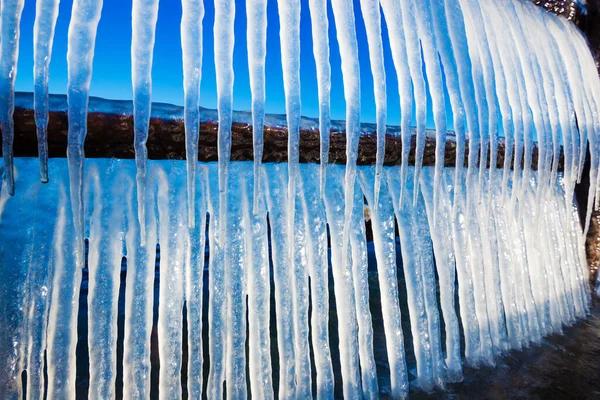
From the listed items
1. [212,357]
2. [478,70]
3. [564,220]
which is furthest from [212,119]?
[564,220]

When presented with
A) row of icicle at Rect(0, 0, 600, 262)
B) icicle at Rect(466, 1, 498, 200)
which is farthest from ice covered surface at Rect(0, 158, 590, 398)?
icicle at Rect(466, 1, 498, 200)

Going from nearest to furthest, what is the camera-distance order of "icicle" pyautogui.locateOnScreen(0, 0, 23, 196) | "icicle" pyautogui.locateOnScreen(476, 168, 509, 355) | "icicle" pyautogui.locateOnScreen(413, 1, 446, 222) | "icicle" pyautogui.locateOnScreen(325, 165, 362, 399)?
"icicle" pyautogui.locateOnScreen(0, 0, 23, 196) < "icicle" pyautogui.locateOnScreen(325, 165, 362, 399) < "icicle" pyautogui.locateOnScreen(413, 1, 446, 222) < "icicle" pyautogui.locateOnScreen(476, 168, 509, 355)

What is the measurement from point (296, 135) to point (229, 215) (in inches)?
21.8

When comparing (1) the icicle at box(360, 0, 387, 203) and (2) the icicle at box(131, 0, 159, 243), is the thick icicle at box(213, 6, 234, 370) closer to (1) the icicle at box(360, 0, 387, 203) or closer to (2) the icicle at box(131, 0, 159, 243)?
(2) the icicle at box(131, 0, 159, 243)

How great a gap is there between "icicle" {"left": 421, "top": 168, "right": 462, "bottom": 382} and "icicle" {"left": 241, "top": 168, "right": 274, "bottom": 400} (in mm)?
1218

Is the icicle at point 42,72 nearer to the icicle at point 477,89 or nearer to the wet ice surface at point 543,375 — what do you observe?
the icicle at point 477,89

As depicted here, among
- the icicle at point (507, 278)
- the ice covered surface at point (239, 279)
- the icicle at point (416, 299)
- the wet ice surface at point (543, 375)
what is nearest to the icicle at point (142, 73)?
the ice covered surface at point (239, 279)

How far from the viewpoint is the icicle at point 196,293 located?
1.67 meters

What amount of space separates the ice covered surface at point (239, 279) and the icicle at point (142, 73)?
0.25 meters

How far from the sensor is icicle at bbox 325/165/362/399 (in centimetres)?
198

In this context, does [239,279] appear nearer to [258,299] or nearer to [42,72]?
[258,299]

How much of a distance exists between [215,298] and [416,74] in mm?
1633

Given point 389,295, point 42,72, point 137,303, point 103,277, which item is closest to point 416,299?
point 389,295

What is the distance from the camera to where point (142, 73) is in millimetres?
1368
